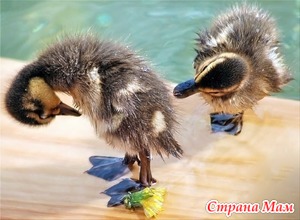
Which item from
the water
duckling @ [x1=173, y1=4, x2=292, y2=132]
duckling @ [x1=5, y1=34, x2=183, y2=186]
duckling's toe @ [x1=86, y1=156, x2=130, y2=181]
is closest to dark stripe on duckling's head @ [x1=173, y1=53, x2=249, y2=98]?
duckling @ [x1=173, y1=4, x2=292, y2=132]

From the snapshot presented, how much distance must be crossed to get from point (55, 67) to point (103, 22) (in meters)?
1.01

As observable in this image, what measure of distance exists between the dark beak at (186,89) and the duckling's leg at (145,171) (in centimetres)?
15

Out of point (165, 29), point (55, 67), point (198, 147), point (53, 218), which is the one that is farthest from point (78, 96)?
point (165, 29)

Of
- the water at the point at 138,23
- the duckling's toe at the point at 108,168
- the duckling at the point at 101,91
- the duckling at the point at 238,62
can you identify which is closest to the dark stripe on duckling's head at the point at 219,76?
the duckling at the point at 238,62

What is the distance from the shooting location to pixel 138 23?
6.93 ft

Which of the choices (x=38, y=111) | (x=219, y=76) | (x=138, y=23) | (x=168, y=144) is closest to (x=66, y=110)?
(x=38, y=111)

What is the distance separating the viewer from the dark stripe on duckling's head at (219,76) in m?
1.25

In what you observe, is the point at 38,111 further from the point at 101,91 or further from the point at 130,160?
the point at 130,160

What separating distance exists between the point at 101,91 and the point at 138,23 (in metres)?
1.00

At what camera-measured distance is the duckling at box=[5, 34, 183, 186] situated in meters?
1.14

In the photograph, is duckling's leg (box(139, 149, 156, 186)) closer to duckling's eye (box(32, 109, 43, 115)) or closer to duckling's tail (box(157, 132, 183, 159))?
duckling's tail (box(157, 132, 183, 159))

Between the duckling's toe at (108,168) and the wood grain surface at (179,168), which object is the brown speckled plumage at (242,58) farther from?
the duckling's toe at (108,168)

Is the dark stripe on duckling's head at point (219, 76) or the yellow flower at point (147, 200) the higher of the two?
the dark stripe on duckling's head at point (219, 76)

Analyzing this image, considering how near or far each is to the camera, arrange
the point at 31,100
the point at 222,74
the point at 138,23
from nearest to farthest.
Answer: the point at 31,100, the point at 222,74, the point at 138,23
